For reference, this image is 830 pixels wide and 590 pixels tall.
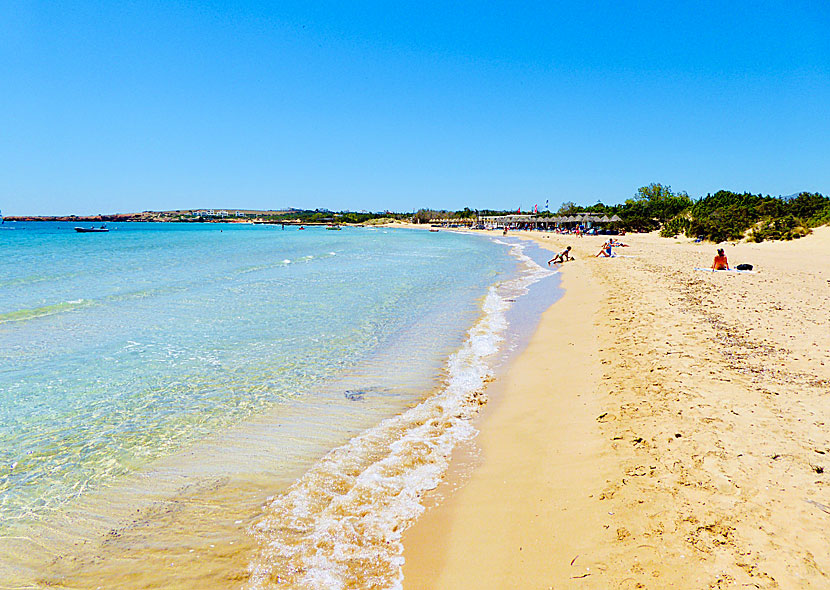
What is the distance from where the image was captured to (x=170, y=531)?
3785 millimetres

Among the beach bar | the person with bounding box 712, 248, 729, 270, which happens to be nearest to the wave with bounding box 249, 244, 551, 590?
the person with bounding box 712, 248, 729, 270

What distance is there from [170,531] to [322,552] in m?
1.41

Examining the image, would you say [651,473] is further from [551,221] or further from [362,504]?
[551,221]

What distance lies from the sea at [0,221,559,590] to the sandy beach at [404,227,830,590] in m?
0.57

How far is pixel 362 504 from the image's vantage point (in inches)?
160

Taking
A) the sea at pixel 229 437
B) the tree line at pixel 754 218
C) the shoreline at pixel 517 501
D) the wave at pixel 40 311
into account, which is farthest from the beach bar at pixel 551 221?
the shoreline at pixel 517 501

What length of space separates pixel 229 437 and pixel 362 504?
2.31m

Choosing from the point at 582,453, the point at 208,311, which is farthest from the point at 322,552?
the point at 208,311

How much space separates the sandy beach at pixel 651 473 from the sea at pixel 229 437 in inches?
22.3

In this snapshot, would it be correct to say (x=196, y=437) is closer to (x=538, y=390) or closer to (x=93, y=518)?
(x=93, y=518)

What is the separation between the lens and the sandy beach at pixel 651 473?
9.74 ft

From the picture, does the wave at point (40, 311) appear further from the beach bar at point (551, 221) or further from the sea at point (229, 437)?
the beach bar at point (551, 221)

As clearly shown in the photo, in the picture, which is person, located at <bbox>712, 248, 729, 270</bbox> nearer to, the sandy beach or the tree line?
the sandy beach

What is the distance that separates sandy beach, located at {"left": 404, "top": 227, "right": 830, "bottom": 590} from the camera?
297 cm
